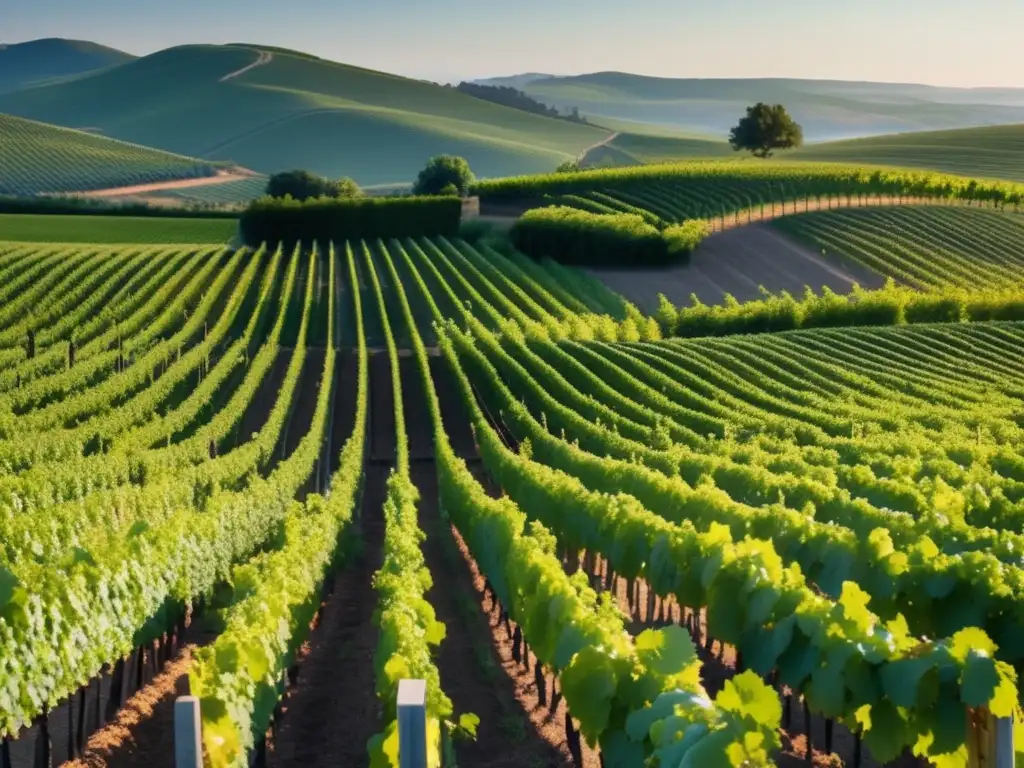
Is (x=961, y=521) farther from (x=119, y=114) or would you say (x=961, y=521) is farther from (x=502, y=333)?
(x=119, y=114)

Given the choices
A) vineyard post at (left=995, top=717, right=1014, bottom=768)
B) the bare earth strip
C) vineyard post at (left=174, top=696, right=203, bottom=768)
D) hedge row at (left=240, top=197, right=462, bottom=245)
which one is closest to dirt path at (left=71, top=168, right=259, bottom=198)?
hedge row at (left=240, top=197, right=462, bottom=245)

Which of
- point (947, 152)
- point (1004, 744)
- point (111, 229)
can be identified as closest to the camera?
point (1004, 744)

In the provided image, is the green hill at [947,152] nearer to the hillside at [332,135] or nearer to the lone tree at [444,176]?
the lone tree at [444,176]

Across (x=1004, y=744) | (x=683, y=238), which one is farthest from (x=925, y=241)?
(x=1004, y=744)

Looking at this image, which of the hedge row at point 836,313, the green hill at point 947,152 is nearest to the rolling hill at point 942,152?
the green hill at point 947,152

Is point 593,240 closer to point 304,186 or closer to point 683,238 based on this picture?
point 683,238

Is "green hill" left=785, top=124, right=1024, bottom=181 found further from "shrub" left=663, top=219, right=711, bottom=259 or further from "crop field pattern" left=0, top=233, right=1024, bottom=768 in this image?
"crop field pattern" left=0, top=233, right=1024, bottom=768

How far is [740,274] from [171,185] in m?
86.7

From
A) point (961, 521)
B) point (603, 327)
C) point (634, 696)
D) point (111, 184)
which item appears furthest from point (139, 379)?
point (111, 184)

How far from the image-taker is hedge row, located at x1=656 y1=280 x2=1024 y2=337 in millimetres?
46344

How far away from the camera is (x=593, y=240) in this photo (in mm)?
58125

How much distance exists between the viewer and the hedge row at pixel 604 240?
57.4 meters

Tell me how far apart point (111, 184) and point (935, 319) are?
3732 inches

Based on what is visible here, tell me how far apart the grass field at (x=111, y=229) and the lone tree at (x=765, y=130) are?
48507 mm
